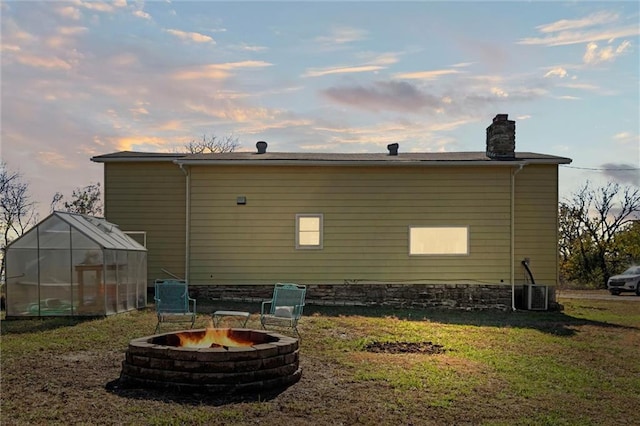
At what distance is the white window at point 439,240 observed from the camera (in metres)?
15.3

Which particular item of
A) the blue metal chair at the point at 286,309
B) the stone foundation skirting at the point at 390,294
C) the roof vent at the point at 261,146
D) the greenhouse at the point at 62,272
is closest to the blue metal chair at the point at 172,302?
the blue metal chair at the point at 286,309

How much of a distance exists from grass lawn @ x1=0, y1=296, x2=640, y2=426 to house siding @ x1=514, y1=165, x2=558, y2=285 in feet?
12.3

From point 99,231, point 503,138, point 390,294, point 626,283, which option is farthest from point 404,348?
point 626,283

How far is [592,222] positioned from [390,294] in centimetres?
2161

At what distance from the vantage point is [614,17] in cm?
1144

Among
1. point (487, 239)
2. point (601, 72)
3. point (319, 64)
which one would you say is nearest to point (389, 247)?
point (487, 239)

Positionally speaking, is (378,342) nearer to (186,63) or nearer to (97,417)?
(97,417)

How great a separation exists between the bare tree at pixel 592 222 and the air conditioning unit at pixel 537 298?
1637 centimetres

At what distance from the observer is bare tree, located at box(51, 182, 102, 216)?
27188 mm

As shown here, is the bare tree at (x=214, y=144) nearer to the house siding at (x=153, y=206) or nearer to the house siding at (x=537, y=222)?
the house siding at (x=153, y=206)

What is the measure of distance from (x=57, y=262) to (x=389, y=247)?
769 cm

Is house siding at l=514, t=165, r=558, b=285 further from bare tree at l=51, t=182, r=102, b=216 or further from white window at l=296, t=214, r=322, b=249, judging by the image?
bare tree at l=51, t=182, r=102, b=216

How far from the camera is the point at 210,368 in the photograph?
6.34 meters

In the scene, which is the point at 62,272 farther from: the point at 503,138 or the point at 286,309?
the point at 503,138
